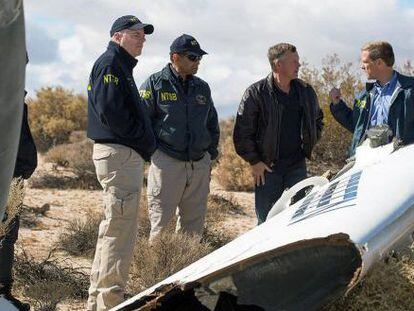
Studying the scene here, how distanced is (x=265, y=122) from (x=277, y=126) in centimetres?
11

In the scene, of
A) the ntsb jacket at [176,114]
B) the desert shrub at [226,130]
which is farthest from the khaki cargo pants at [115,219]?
the desert shrub at [226,130]

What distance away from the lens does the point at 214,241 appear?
29.3 feet

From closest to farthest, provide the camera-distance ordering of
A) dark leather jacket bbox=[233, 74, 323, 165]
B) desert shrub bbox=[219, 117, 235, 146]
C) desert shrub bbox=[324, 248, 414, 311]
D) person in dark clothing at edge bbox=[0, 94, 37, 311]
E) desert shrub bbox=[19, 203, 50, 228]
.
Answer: desert shrub bbox=[324, 248, 414, 311] < person in dark clothing at edge bbox=[0, 94, 37, 311] < dark leather jacket bbox=[233, 74, 323, 165] < desert shrub bbox=[19, 203, 50, 228] < desert shrub bbox=[219, 117, 235, 146]

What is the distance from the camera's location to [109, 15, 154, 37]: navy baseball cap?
17.9ft

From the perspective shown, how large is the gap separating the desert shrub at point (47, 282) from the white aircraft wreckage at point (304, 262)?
2.93m

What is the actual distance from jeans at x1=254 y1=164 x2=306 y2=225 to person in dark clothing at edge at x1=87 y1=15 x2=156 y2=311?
60.0 inches

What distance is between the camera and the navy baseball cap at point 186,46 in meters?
6.61

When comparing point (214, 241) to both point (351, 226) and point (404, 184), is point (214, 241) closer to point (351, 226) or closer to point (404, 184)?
point (404, 184)

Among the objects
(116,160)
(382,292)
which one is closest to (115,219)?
(116,160)

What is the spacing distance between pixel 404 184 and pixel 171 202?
3.80 m

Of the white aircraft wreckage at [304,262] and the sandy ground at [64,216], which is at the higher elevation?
the white aircraft wreckage at [304,262]

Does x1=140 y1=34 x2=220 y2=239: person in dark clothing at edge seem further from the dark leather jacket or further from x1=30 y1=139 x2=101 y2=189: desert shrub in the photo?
x1=30 y1=139 x2=101 y2=189: desert shrub

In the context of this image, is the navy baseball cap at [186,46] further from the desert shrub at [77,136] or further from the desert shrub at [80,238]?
the desert shrub at [77,136]

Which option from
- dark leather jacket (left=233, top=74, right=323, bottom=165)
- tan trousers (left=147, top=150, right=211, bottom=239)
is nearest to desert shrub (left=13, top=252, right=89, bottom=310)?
tan trousers (left=147, top=150, right=211, bottom=239)
